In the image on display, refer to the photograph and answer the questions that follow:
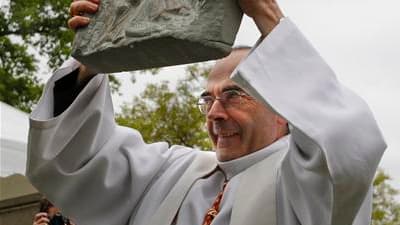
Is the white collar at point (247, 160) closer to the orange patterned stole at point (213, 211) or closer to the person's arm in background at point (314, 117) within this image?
the orange patterned stole at point (213, 211)

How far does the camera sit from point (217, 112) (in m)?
3.21

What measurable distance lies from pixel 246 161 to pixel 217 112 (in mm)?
229

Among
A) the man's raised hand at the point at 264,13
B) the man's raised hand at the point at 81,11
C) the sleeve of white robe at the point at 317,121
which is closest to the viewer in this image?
the sleeve of white robe at the point at 317,121

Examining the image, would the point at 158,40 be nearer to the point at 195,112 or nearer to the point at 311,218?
the point at 311,218

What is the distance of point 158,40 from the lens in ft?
8.97

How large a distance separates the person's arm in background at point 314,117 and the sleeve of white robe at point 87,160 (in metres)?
0.78

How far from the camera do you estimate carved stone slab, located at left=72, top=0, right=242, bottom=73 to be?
2.69 meters

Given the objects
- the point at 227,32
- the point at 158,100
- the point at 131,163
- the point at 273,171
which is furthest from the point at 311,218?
the point at 158,100

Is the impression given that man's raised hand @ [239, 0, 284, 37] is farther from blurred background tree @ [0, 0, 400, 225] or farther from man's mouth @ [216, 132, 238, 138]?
blurred background tree @ [0, 0, 400, 225]

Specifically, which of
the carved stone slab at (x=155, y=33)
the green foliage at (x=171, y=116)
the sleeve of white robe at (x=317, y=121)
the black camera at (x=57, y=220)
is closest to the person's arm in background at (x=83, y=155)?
the carved stone slab at (x=155, y=33)

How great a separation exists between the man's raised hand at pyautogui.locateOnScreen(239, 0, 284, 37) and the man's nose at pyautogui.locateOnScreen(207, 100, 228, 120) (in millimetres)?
500

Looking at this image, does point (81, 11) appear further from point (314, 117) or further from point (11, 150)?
point (11, 150)

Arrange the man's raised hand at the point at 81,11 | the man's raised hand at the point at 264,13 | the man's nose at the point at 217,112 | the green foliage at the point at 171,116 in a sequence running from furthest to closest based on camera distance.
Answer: the green foliage at the point at 171,116 < the man's nose at the point at 217,112 < the man's raised hand at the point at 81,11 < the man's raised hand at the point at 264,13

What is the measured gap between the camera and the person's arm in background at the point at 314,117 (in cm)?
262
